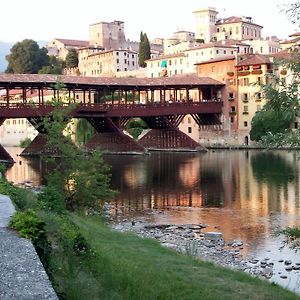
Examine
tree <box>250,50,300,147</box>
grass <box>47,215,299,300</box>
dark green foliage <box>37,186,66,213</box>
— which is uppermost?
tree <box>250,50,300,147</box>

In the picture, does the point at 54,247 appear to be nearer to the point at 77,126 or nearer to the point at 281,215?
the point at 281,215

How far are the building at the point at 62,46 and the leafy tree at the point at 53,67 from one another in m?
13.3

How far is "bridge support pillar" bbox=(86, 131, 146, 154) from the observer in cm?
5003

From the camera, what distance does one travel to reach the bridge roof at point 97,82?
148 ft

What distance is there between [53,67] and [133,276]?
85.8 meters

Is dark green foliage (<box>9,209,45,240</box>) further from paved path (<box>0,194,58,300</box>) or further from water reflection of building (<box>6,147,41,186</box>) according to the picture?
water reflection of building (<box>6,147,41,186</box>)

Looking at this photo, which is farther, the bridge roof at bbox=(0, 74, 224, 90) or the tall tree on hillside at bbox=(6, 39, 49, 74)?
the tall tree on hillside at bbox=(6, 39, 49, 74)

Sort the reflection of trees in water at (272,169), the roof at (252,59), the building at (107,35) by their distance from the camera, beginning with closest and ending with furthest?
the reflection of trees in water at (272,169)
the roof at (252,59)
the building at (107,35)

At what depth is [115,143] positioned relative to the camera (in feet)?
168

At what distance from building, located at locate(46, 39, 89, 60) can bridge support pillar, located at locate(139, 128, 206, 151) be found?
6513 cm

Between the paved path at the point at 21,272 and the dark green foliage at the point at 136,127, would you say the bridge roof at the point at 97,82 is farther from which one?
the paved path at the point at 21,272

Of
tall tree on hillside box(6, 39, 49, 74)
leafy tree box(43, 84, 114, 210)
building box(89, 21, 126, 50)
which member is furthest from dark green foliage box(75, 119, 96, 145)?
building box(89, 21, 126, 50)

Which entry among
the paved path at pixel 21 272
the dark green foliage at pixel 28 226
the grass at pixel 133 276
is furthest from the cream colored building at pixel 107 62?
the paved path at pixel 21 272

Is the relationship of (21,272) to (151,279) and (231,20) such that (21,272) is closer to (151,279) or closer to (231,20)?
(151,279)
